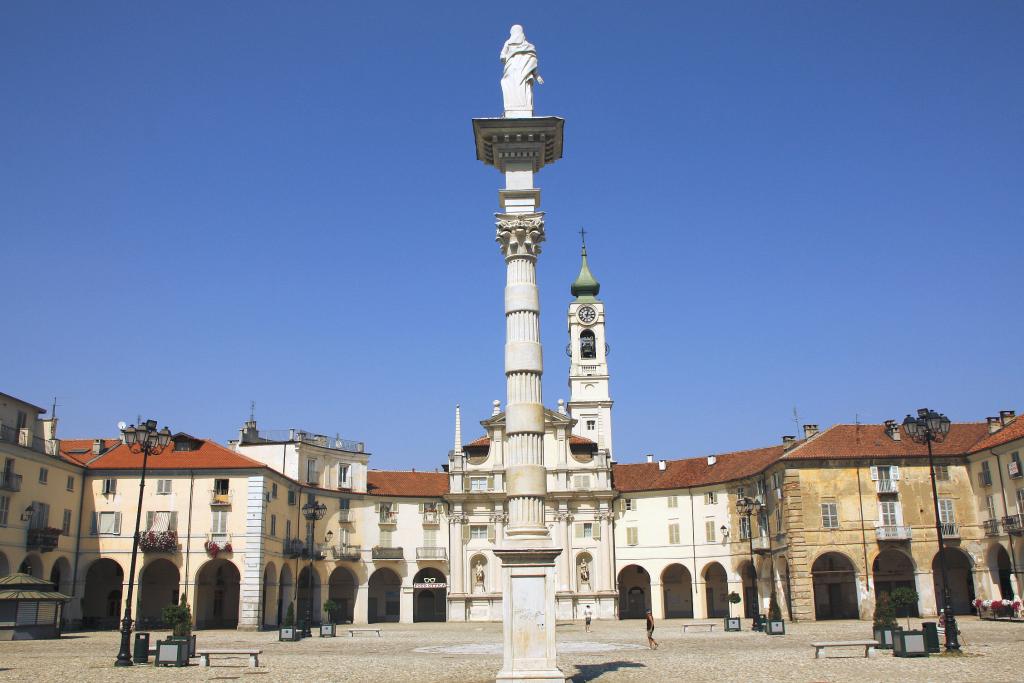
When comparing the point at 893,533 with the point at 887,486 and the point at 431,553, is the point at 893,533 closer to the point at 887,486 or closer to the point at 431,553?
the point at 887,486

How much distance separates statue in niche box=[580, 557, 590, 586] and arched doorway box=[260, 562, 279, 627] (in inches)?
841

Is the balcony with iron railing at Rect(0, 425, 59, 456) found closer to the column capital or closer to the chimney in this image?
the column capital

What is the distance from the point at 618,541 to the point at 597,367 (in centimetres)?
2275

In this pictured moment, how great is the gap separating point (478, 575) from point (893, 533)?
2773cm

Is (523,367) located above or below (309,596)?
above

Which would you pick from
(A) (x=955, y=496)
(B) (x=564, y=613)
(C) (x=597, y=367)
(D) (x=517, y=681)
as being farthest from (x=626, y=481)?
(D) (x=517, y=681)

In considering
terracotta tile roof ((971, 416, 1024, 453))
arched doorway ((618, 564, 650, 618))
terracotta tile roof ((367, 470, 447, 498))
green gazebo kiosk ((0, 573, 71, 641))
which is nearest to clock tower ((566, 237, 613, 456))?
arched doorway ((618, 564, 650, 618))

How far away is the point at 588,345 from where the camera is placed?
88062 millimetres

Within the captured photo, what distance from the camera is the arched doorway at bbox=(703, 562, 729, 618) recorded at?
213ft

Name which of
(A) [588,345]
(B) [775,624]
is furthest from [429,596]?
(B) [775,624]

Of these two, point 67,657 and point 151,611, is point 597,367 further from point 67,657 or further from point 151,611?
point 67,657

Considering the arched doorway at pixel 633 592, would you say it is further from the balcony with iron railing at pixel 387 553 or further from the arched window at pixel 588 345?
the arched window at pixel 588 345

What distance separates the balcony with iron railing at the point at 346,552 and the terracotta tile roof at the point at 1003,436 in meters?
39.0

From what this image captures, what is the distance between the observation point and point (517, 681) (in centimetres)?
1981
